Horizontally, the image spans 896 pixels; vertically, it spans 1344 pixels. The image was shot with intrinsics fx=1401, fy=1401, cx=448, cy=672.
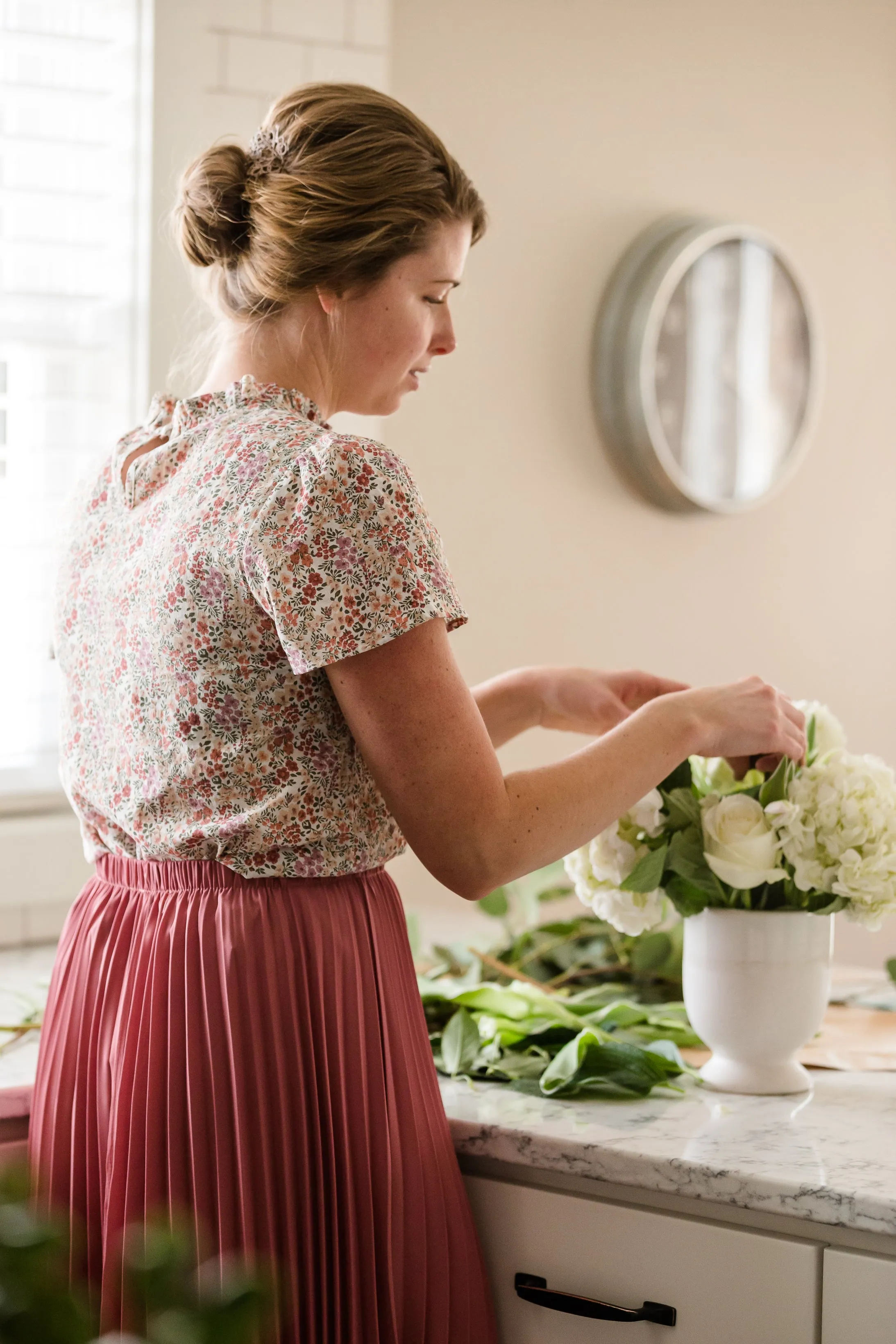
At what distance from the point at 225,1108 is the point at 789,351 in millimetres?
1998

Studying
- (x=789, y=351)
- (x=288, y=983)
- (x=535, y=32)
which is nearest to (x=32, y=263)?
(x=535, y=32)

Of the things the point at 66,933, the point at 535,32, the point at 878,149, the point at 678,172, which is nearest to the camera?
the point at 66,933

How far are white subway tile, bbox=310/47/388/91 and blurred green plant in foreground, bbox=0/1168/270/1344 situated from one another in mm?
1904

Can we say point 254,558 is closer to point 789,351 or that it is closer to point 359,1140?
point 359,1140

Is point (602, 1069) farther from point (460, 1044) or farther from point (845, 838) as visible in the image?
point (845, 838)

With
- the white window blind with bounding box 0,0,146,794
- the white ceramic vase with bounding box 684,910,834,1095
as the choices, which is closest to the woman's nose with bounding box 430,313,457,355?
the white ceramic vase with bounding box 684,910,834,1095

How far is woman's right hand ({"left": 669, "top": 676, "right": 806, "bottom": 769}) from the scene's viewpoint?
1.19 m

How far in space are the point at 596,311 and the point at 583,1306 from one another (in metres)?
1.72

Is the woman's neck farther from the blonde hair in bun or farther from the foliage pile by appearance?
the foliage pile

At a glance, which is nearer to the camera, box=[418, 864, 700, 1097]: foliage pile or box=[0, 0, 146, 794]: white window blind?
box=[418, 864, 700, 1097]: foliage pile

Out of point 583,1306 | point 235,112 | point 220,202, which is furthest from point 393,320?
point 235,112

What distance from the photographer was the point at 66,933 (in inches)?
47.9

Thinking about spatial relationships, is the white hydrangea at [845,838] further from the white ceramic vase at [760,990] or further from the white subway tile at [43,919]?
the white subway tile at [43,919]

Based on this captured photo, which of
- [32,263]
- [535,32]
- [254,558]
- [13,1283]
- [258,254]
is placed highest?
[535,32]
